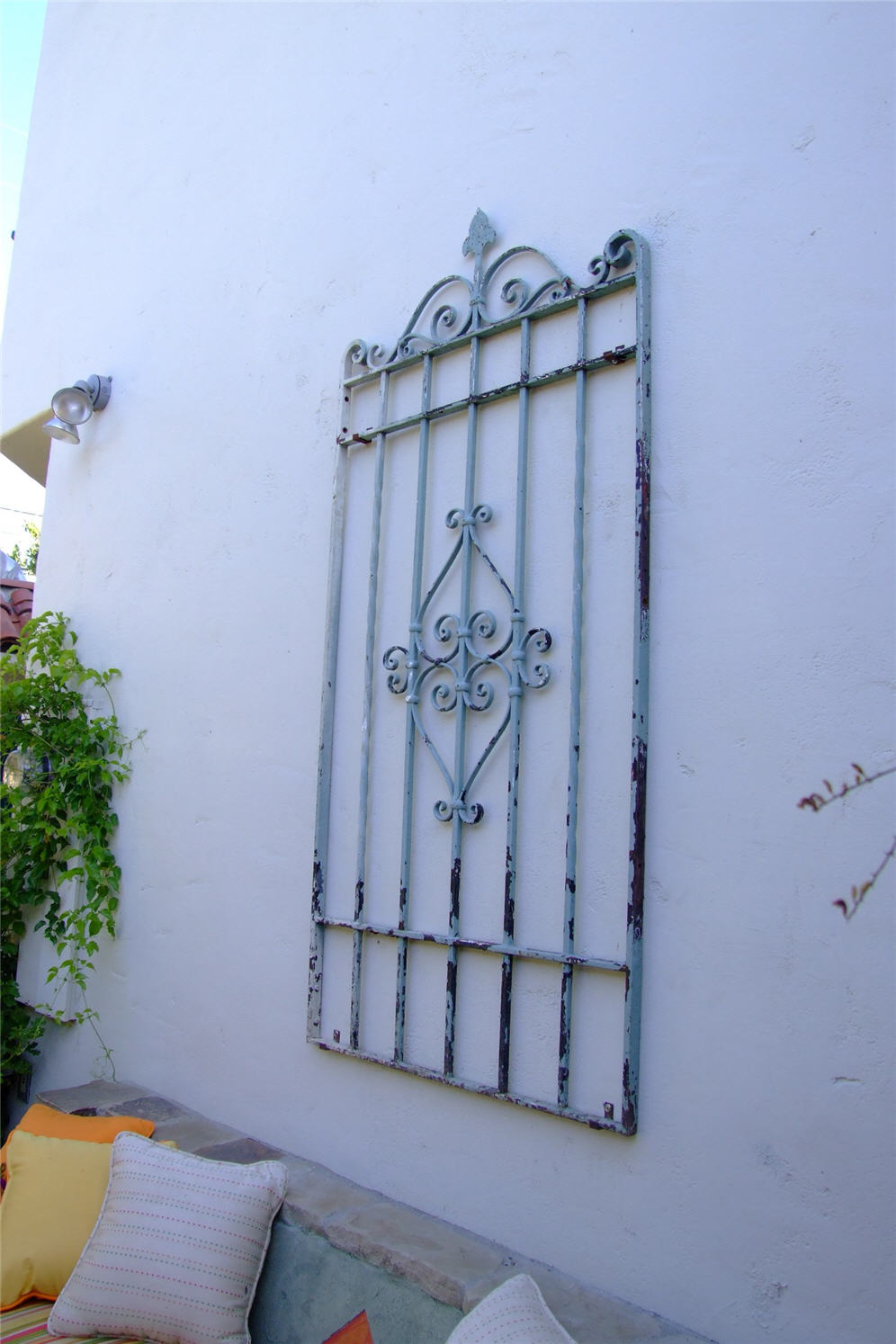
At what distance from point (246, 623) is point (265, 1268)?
5.12 ft

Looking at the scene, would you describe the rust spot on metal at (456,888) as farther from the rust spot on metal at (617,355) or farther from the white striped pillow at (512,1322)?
the rust spot on metal at (617,355)

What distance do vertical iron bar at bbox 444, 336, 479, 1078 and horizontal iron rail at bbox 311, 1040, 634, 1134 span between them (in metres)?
0.04

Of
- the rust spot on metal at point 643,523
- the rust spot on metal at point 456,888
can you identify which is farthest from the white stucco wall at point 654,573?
the rust spot on metal at point 456,888

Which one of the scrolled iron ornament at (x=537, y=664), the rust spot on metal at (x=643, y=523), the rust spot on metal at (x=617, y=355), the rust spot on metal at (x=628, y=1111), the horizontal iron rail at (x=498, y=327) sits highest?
the horizontal iron rail at (x=498, y=327)

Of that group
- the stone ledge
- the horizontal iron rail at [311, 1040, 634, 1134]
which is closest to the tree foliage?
the stone ledge

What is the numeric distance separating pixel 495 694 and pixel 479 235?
106 cm

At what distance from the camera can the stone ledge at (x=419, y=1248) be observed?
1734 millimetres

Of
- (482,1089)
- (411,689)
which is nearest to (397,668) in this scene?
(411,689)

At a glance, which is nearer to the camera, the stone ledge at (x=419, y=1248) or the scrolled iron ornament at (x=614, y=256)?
the stone ledge at (x=419, y=1248)

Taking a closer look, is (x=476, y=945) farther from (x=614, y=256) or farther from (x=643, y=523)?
(x=614, y=256)

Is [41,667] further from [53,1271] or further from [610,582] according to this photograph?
[610,582]

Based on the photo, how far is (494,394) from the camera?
7.64 feet

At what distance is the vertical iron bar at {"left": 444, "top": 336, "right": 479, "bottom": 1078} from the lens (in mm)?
2180

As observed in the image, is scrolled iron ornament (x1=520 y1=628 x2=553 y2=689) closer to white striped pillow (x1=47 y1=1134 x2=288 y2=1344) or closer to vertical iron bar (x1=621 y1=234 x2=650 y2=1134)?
vertical iron bar (x1=621 y1=234 x2=650 y2=1134)
